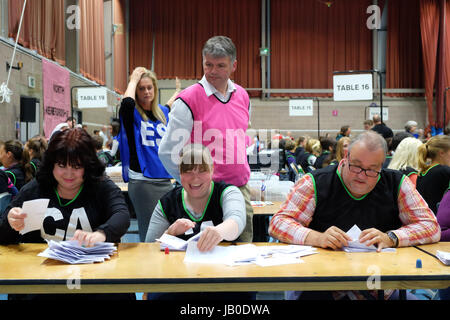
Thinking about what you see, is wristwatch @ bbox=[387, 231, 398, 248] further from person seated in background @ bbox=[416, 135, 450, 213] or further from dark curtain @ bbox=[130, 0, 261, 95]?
dark curtain @ bbox=[130, 0, 261, 95]

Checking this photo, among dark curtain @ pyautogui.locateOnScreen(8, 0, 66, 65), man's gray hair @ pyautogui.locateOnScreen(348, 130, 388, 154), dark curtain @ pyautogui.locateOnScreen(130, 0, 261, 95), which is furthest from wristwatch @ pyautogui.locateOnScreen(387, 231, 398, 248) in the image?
dark curtain @ pyautogui.locateOnScreen(130, 0, 261, 95)

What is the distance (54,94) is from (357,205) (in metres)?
7.45

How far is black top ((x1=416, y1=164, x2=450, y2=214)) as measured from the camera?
9.93 feet

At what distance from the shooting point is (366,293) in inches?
65.6

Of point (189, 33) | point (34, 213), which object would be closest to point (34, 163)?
point (34, 213)

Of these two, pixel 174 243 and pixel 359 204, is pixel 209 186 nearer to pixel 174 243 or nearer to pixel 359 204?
pixel 174 243

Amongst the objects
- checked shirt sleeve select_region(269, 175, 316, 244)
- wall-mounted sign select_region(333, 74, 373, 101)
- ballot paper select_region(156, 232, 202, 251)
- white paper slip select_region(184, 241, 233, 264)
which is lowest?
white paper slip select_region(184, 241, 233, 264)

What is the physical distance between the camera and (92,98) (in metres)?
7.51

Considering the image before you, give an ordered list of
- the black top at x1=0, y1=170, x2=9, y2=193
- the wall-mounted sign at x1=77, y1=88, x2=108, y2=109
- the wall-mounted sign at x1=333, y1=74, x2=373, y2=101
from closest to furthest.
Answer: the black top at x1=0, y1=170, x2=9, y2=193
the wall-mounted sign at x1=333, y1=74, x2=373, y2=101
the wall-mounted sign at x1=77, y1=88, x2=108, y2=109

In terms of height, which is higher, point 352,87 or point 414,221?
point 352,87

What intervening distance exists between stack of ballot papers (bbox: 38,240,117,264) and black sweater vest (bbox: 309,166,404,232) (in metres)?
0.98

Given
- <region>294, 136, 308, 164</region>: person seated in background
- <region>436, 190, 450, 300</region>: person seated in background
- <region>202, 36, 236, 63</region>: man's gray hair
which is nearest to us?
<region>202, 36, 236, 63</region>: man's gray hair
